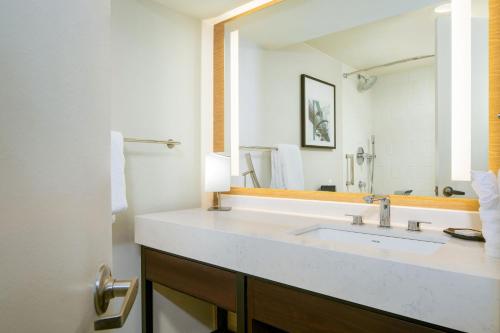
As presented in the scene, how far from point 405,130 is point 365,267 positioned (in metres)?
0.80

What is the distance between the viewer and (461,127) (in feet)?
4.17

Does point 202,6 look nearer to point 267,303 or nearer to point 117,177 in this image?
point 117,177

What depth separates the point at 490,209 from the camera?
0.90m

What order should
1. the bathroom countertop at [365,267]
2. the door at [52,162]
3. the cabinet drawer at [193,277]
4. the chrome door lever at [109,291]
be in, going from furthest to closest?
the cabinet drawer at [193,277]
the bathroom countertop at [365,267]
the chrome door lever at [109,291]
the door at [52,162]

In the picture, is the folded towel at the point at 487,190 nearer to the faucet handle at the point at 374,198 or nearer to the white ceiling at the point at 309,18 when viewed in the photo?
the faucet handle at the point at 374,198

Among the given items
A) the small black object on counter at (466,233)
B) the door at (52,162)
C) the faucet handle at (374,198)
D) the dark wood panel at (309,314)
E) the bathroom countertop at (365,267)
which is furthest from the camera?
the faucet handle at (374,198)

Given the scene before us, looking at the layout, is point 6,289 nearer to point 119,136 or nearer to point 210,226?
point 210,226

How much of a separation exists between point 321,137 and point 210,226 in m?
0.76

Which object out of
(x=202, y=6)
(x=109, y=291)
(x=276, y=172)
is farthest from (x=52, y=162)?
(x=202, y=6)

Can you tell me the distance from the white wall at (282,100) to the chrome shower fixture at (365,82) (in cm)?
10

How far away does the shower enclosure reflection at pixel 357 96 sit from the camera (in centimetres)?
133

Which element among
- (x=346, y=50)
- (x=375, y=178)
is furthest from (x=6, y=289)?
(x=346, y=50)

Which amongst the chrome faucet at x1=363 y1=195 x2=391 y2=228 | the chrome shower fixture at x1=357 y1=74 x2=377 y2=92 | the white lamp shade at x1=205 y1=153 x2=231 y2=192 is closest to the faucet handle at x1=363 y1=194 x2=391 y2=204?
the chrome faucet at x1=363 y1=195 x2=391 y2=228

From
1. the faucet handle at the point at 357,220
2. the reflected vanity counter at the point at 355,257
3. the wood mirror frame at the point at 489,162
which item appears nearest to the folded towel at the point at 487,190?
the reflected vanity counter at the point at 355,257
